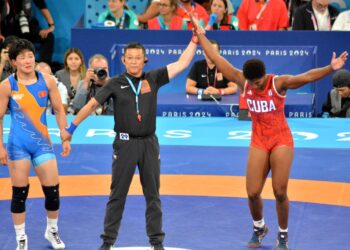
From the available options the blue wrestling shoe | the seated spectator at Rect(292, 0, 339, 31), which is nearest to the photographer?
the seated spectator at Rect(292, 0, 339, 31)

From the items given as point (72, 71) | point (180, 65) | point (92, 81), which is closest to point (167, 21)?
point (72, 71)

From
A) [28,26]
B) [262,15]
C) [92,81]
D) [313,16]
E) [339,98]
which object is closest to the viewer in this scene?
[92,81]

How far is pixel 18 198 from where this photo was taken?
8078mm

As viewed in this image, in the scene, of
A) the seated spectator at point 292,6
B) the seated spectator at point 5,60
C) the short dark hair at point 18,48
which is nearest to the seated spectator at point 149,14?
the seated spectator at point 292,6

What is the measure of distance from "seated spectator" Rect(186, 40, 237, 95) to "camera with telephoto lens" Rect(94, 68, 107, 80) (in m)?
1.66

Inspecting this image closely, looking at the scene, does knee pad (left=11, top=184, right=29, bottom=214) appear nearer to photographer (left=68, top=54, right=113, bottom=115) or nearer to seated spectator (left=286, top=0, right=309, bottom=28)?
photographer (left=68, top=54, right=113, bottom=115)

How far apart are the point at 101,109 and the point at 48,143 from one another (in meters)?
5.74

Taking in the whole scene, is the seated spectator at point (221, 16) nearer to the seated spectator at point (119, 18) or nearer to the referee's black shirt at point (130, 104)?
the seated spectator at point (119, 18)

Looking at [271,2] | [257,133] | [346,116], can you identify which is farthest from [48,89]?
[271,2]

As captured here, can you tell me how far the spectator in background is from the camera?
16.2 metres

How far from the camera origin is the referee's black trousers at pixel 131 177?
25.9 ft

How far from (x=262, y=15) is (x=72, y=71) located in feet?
11.7

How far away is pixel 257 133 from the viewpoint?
822 cm

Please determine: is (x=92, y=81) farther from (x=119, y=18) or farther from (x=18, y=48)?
(x=18, y=48)
